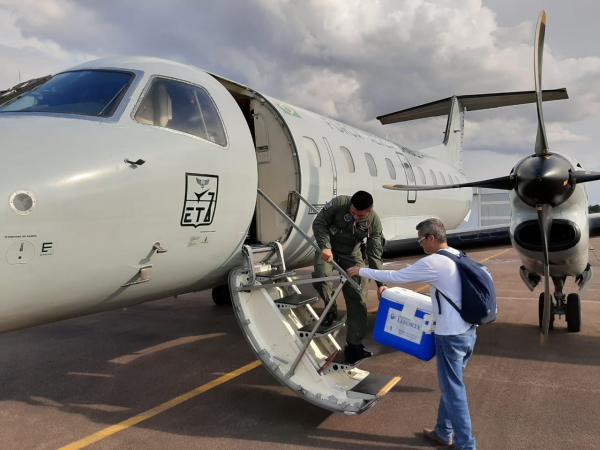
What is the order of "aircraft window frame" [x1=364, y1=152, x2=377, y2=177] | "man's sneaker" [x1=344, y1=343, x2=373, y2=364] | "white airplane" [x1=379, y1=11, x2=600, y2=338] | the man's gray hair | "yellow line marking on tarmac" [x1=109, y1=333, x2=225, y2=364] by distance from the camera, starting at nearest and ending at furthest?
1. the man's gray hair
2. "man's sneaker" [x1=344, y1=343, x2=373, y2=364]
3. "white airplane" [x1=379, y1=11, x2=600, y2=338]
4. "yellow line marking on tarmac" [x1=109, y1=333, x2=225, y2=364]
5. "aircraft window frame" [x1=364, y1=152, x2=377, y2=177]

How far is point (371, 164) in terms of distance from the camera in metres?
8.29

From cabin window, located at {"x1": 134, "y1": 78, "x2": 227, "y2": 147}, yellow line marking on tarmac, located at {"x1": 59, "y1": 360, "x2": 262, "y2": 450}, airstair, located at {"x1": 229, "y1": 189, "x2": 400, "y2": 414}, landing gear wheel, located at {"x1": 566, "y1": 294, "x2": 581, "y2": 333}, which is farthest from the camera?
landing gear wheel, located at {"x1": 566, "y1": 294, "x2": 581, "y2": 333}

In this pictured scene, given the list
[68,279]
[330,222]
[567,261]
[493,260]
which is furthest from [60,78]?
[493,260]

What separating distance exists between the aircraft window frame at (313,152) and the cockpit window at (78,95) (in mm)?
2551

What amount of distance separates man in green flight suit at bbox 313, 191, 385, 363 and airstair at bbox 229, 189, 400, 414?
6.8 inches

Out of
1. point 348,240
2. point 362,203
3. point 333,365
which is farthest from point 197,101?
point 333,365

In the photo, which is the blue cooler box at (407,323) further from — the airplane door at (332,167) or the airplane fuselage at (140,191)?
the airplane door at (332,167)

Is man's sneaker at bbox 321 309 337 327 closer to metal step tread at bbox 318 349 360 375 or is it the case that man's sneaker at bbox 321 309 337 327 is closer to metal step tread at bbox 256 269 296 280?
metal step tread at bbox 318 349 360 375

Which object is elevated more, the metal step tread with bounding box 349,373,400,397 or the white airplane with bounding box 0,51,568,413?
the white airplane with bounding box 0,51,568,413

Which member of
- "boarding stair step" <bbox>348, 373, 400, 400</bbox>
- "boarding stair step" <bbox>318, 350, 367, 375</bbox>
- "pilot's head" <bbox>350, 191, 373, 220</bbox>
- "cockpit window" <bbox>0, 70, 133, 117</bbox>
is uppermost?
"cockpit window" <bbox>0, 70, 133, 117</bbox>

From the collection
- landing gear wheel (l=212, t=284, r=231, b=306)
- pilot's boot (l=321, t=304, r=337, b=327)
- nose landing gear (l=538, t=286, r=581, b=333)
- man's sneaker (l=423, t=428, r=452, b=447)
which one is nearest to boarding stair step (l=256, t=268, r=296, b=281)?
pilot's boot (l=321, t=304, r=337, b=327)

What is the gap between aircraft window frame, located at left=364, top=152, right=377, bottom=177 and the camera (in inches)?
321

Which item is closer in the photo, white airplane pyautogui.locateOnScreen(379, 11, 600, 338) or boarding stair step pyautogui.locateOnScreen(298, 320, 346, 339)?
boarding stair step pyautogui.locateOnScreen(298, 320, 346, 339)

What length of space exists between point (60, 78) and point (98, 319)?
5.03 metres
